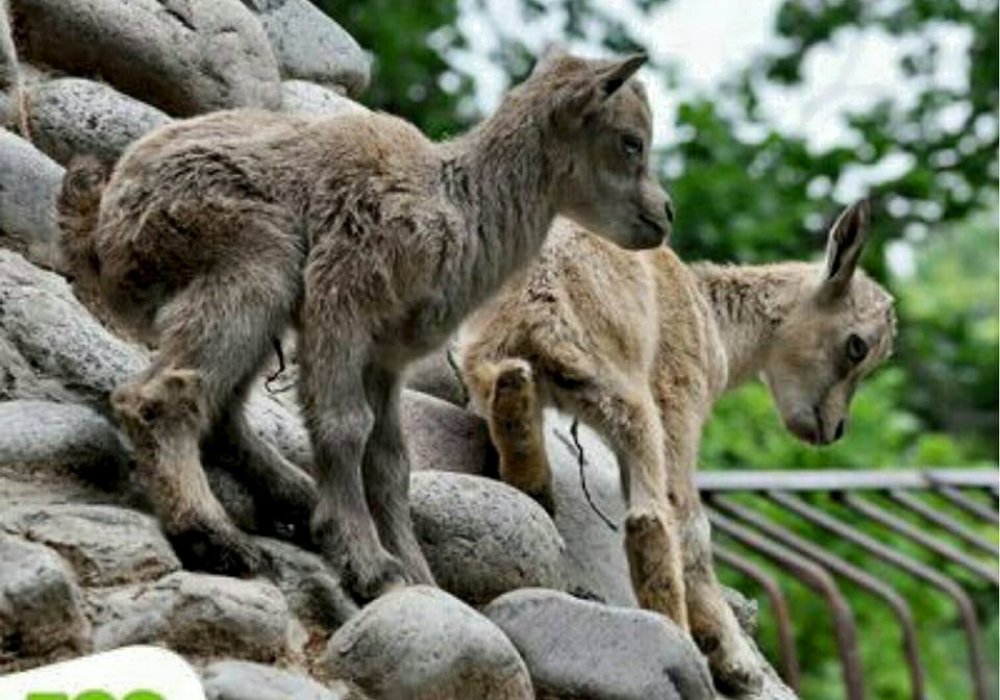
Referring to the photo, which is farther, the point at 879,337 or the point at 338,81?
the point at 879,337

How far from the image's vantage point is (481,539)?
22.7ft

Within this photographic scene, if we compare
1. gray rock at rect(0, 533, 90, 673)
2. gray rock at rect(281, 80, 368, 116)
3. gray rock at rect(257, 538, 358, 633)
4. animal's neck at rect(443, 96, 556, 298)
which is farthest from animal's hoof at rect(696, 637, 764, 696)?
gray rock at rect(0, 533, 90, 673)

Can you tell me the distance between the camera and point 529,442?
7699 millimetres

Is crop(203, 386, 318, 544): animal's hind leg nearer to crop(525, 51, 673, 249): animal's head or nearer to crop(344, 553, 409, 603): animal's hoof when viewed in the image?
crop(344, 553, 409, 603): animal's hoof

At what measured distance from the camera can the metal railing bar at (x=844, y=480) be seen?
1048cm

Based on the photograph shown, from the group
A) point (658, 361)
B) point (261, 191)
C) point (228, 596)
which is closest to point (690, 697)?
point (228, 596)

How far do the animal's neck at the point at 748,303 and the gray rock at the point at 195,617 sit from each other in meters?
3.60

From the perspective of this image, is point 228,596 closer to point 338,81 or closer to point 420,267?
point 420,267

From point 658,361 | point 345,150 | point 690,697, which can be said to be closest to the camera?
point 690,697

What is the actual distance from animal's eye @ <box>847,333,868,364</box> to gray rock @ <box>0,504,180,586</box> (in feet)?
12.8

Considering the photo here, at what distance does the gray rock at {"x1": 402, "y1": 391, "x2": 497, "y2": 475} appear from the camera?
7816 mm

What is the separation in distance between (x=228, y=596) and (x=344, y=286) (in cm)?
96

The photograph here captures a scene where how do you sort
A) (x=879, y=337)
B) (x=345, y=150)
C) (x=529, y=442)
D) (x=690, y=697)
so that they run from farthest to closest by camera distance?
(x=879, y=337), (x=529, y=442), (x=345, y=150), (x=690, y=697)

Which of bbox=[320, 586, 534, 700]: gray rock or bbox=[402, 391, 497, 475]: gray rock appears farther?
bbox=[402, 391, 497, 475]: gray rock
